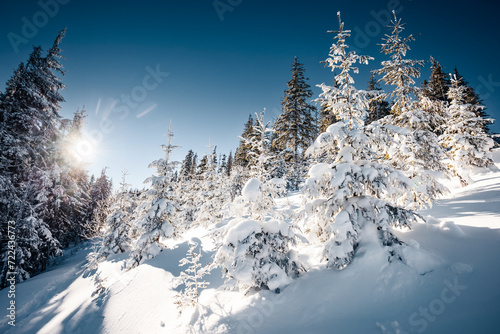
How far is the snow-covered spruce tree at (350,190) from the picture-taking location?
5633mm

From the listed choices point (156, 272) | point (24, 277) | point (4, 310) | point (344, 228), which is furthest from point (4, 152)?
point (344, 228)

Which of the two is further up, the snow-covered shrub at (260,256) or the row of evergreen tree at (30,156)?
the row of evergreen tree at (30,156)

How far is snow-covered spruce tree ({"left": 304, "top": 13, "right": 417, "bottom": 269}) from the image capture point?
5.63 meters

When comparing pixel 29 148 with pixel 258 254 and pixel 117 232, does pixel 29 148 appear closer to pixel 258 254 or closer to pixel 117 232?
pixel 117 232

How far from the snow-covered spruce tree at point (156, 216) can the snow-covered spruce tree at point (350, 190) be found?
11599mm

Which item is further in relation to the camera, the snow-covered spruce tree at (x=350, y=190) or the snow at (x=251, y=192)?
the snow at (x=251, y=192)

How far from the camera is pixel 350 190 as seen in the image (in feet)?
20.7

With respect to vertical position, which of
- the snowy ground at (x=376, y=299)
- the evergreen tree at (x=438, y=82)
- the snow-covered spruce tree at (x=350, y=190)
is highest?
the evergreen tree at (x=438, y=82)

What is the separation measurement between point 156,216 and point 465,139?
25.5 m

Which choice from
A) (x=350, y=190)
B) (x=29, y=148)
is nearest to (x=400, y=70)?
(x=350, y=190)

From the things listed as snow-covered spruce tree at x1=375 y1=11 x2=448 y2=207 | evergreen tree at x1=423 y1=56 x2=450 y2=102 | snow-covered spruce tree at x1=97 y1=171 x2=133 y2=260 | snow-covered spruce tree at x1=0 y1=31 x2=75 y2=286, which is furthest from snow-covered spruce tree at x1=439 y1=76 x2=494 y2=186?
snow-covered spruce tree at x1=0 y1=31 x2=75 y2=286

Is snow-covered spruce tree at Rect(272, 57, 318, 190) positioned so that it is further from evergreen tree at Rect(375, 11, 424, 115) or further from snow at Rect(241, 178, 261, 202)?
snow at Rect(241, 178, 261, 202)

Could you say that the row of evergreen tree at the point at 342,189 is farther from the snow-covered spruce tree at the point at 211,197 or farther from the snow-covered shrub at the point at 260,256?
the snow-covered spruce tree at the point at 211,197

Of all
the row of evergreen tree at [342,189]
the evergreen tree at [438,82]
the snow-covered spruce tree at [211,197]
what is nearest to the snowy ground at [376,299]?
the row of evergreen tree at [342,189]
